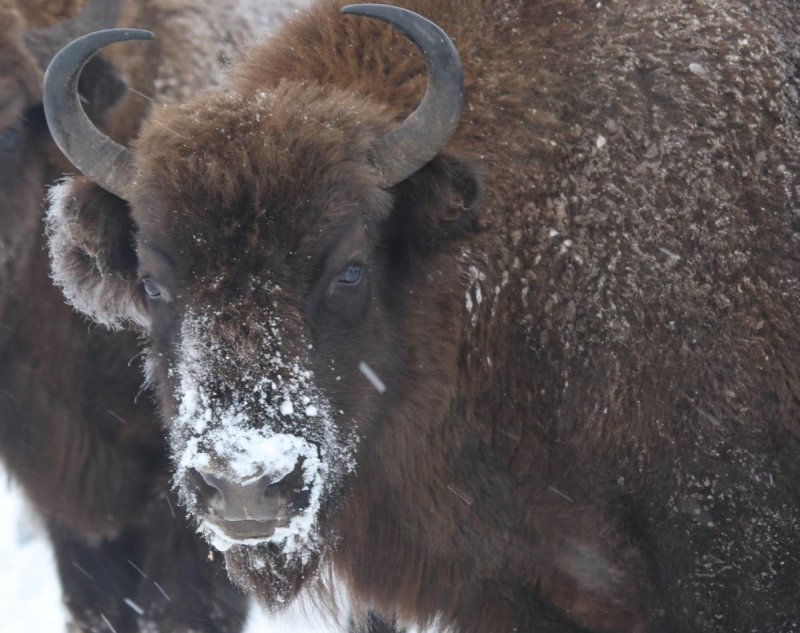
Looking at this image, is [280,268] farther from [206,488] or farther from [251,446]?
[206,488]

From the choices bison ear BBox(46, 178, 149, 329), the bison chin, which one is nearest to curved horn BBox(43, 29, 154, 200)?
bison ear BBox(46, 178, 149, 329)

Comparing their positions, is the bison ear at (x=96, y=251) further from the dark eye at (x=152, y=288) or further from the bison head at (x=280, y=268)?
the dark eye at (x=152, y=288)

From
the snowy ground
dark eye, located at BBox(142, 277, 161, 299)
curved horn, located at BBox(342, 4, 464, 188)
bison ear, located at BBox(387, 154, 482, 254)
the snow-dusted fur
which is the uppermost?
curved horn, located at BBox(342, 4, 464, 188)

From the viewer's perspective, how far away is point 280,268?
3.45m

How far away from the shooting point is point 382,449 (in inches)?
160

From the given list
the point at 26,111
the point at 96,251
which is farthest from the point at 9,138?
the point at 96,251

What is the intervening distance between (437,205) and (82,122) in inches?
49.6

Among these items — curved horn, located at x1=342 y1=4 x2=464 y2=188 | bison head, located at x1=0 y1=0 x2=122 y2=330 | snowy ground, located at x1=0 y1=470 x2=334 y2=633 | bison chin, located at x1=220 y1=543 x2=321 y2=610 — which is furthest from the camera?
snowy ground, located at x1=0 y1=470 x2=334 y2=633

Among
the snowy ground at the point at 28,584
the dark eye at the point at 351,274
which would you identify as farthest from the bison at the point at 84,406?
the dark eye at the point at 351,274

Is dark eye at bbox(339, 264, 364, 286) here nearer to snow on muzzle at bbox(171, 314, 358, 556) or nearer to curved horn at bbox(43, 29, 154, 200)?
snow on muzzle at bbox(171, 314, 358, 556)

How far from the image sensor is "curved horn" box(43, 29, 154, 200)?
362 centimetres

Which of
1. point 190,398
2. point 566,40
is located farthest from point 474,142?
point 190,398

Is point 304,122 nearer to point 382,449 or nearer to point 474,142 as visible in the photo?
point 474,142

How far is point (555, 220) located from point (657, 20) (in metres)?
0.93
